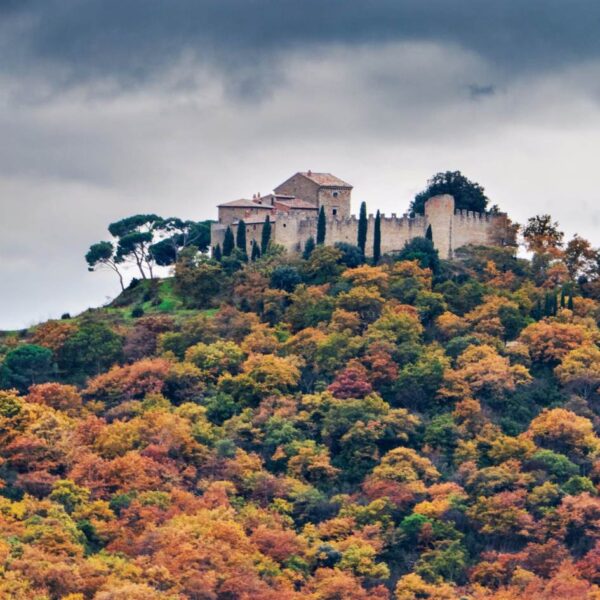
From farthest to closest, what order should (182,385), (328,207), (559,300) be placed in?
(328,207) < (559,300) < (182,385)

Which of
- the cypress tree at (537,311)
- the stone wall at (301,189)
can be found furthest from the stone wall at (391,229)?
the cypress tree at (537,311)

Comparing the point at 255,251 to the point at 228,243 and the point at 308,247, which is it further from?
the point at 308,247

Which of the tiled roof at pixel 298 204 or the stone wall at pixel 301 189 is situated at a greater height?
the stone wall at pixel 301 189

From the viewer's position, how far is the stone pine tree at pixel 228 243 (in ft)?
330

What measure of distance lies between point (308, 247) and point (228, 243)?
4.29 metres

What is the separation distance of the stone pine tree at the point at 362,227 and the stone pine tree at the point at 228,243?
6550mm

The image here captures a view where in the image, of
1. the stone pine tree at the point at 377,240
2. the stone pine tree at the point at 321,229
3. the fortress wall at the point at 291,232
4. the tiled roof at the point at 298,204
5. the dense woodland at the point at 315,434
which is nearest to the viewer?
the dense woodland at the point at 315,434

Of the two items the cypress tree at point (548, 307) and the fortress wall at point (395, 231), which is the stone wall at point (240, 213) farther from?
the cypress tree at point (548, 307)

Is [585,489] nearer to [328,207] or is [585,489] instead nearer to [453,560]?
[453,560]

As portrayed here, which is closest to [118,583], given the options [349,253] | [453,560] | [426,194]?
[453,560]

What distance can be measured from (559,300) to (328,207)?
46.9ft

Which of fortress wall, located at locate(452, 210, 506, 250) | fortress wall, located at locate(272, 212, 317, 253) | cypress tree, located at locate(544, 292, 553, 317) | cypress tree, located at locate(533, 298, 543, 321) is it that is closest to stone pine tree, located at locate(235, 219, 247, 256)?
fortress wall, located at locate(272, 212, 317, 253)

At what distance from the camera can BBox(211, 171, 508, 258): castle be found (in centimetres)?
9994

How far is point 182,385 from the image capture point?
86375 mm
